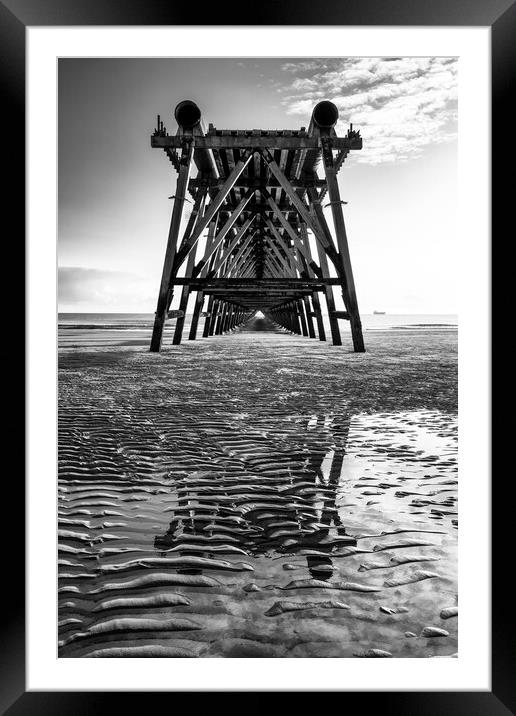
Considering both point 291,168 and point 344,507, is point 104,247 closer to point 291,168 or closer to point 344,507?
point 291,168

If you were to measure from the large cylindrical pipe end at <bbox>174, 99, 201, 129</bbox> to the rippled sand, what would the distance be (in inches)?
195

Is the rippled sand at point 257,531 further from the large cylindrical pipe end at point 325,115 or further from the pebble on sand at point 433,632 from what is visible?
the large cylindrical pipe end at point 325,115

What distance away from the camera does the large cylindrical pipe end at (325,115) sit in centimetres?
636

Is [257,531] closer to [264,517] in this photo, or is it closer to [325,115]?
[264,517]

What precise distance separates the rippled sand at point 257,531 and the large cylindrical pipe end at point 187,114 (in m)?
4.95

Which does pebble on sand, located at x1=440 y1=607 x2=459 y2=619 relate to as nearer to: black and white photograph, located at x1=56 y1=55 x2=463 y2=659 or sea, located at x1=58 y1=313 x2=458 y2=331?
black and white photograph, located at x1=56 y1=55 x2=463 y2=659

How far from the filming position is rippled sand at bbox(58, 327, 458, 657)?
1.02 metres

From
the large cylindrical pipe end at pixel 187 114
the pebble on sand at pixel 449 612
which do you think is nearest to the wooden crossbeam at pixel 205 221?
the large cylindrical pipe end at pixel 187 114

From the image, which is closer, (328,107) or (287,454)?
(287,454)
